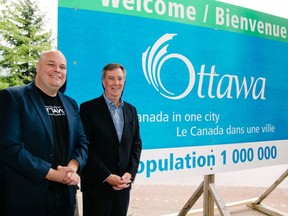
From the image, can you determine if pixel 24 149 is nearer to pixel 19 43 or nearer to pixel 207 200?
pixel 207 200

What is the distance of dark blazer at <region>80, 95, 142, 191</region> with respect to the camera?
206 centimetres

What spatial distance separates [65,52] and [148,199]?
323cm

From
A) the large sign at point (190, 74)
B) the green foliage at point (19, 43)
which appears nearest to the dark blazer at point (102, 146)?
the large sign at point (190, 74)

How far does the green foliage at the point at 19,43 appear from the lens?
16.8m

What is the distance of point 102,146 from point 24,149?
560mm

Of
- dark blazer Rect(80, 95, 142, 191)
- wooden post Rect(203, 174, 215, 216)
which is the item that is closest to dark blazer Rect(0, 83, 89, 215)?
dark blazer Rect(80, 95, 142, 191)

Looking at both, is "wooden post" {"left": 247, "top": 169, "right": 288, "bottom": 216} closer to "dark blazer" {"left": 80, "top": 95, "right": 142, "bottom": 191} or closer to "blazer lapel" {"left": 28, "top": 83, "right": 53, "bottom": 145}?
"dark blazer" {"left": 80, "top": 95, "right": 142, "bottom": 191}

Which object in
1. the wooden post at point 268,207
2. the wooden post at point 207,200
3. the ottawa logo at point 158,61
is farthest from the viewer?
the wooden post at point 268,207

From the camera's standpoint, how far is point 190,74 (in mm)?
2951

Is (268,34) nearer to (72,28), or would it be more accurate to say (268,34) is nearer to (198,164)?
(198,164)

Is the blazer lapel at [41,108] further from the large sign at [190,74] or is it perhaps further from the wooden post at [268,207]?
the wooden post at [268,207]

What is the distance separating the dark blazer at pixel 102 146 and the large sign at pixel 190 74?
0.33 m

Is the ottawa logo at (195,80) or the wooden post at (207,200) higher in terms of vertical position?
the ottawa logo at (195,80)

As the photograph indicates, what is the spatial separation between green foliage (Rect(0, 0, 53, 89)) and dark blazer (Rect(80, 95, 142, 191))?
596 inches
